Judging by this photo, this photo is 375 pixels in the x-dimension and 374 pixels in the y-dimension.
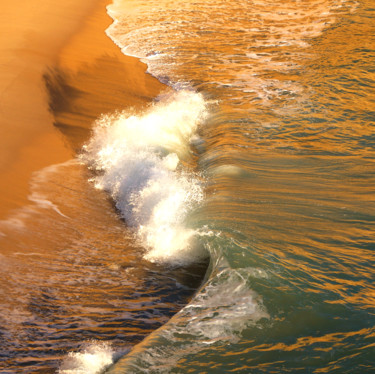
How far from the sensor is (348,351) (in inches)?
158

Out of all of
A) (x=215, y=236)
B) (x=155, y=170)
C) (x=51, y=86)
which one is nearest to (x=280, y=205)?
(x=215, y=236)

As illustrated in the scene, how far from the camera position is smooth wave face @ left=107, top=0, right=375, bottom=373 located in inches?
165

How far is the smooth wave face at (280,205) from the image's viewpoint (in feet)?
13.8

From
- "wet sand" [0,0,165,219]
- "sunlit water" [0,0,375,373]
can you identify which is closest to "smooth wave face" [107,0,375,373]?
"sunlit water" [0,0,375,373]

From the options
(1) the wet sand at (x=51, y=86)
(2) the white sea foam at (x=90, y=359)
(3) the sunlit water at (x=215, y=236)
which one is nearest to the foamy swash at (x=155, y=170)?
(3) the sunlit water at (x=215, y=236)

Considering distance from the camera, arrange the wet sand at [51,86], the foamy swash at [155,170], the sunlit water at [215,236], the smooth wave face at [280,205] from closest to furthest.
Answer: the smooth wave face at [280,205]
the sunlit water at [215,236]
the foamy swash at [155,170]
the wet sand at [51,86]

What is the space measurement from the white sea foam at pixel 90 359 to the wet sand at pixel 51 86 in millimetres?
2672

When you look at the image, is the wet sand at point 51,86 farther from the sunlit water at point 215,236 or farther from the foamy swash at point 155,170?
the foamy swash at point 155,170

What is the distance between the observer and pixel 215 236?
5707 millimetres

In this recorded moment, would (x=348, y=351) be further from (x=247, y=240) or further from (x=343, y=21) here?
(x=343, y=21)

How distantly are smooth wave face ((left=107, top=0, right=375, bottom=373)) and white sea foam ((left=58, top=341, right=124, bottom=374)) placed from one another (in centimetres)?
22

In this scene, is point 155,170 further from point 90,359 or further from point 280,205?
point 90,359

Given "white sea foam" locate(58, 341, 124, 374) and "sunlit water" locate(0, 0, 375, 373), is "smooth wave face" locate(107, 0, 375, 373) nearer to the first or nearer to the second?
"sunlit water" locate(0, 0, 375, 373)

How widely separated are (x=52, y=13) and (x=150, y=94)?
6149 mm
